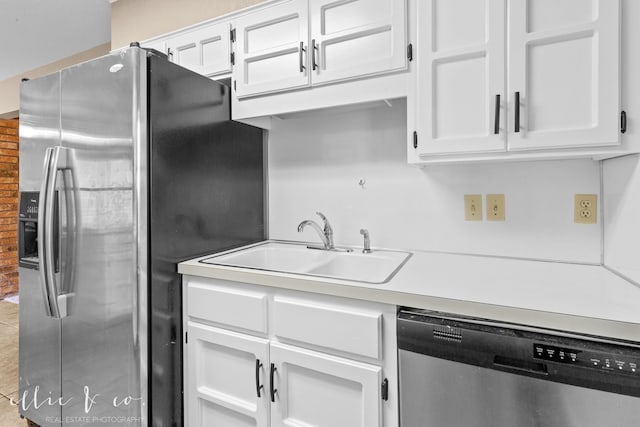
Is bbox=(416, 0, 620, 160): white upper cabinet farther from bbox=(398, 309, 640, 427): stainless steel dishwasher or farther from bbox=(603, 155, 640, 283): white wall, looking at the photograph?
bbox=(398, 309, 640, 427): stainless steel dishwasher

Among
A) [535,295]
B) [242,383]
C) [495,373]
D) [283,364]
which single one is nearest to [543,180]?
[535,295]

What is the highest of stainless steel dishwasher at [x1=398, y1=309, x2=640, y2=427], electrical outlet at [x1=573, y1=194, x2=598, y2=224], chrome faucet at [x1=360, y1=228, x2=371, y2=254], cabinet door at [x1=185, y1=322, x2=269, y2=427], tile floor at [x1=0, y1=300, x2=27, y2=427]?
electrical outlet at [x1=573, y1=194, x2=598, y2=224]

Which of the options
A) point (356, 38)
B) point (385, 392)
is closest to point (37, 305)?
point (385, 392)

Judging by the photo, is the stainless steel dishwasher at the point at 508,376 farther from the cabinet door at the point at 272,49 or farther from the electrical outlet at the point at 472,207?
the cabinet door at the point at 272,49

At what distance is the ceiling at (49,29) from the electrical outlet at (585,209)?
3.28 metres

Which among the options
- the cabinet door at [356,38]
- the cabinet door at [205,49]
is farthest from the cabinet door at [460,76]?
the cabinet door at [205,49]

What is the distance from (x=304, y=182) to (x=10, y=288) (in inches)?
179

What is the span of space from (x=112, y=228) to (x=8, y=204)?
411 cm

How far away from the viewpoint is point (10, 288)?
422cm

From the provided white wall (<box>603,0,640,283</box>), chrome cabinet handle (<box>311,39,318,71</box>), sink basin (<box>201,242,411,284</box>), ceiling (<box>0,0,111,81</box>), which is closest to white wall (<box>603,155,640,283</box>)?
white wall (<box>603,0,640,283</box>)

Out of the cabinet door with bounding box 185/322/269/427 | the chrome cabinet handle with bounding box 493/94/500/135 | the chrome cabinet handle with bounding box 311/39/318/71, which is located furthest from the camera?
the chrome cabinet handle with bounding box 311/39/318/71

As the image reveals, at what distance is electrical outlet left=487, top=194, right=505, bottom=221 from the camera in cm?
156

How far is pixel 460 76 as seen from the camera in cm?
129

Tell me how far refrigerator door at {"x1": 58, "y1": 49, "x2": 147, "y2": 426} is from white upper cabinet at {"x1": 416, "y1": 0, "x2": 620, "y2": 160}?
119 centimetres
